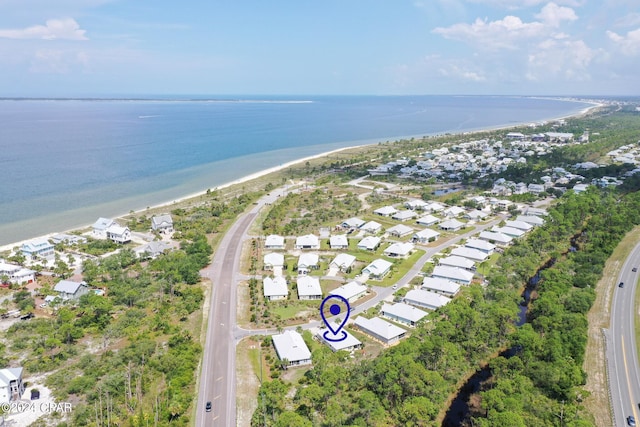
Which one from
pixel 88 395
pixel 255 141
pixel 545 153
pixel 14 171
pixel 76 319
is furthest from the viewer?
pixel 255 141

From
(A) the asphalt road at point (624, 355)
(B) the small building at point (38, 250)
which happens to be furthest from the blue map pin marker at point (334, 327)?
(B) the small building at point (38, 250)

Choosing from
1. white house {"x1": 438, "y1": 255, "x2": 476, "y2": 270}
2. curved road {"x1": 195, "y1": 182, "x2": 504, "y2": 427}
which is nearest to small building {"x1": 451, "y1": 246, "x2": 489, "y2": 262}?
white house {"x1": 438, "y1": 255, "x2": 476, "y2": 270}

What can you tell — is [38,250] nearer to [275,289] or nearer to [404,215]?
[275,289]

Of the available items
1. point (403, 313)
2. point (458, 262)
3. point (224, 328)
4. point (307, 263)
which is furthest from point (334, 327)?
point (458, 262)

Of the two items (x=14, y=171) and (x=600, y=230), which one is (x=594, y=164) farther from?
(x=14, y=171)

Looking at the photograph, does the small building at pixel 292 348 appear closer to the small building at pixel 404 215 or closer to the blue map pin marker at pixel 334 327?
the blue map pin marker at pixel 334 327

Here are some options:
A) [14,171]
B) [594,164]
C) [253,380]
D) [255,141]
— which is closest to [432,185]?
[594,164]
